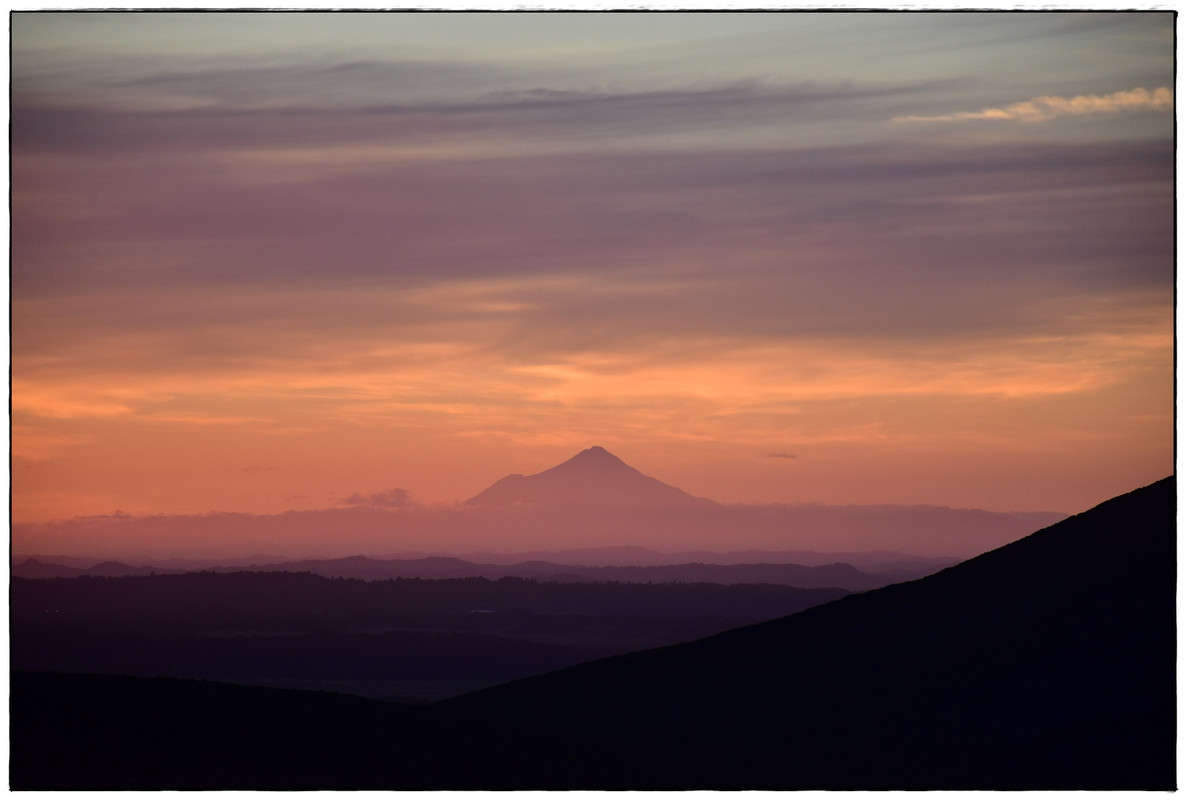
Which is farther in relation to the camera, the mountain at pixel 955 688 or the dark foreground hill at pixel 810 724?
the mountain at pixel 955 688

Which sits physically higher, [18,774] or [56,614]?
[56,614]

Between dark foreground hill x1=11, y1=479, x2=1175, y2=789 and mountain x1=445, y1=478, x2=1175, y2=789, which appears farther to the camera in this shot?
mountain x1=445, y1=478, x2=1175, y2=789

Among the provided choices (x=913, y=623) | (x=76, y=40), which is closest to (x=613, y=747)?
(x=913, y=623)

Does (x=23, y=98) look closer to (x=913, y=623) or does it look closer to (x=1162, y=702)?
(x=1162, y=702)

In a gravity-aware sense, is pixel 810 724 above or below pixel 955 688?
below
